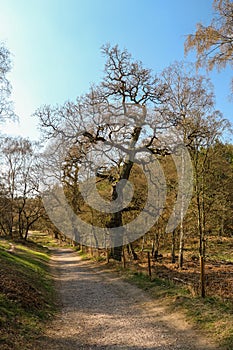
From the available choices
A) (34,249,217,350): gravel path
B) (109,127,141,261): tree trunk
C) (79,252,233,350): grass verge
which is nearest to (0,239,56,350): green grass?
(34,249,217,350): gravel path

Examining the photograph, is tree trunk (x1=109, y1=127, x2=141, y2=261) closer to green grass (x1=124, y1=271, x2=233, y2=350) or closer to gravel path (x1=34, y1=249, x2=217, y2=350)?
gravel path (x1=34, y1=249, x2=217, y2=350)

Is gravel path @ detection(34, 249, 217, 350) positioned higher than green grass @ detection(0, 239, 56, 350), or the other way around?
green grass @ detection(0, 239, 56, 350)

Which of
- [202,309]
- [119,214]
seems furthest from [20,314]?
[119,214]

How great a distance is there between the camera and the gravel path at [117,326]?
5.60 metres

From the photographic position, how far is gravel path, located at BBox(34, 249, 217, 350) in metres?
5.60

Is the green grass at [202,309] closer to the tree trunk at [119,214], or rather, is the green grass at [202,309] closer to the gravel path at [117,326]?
the gravel path at [117,326]

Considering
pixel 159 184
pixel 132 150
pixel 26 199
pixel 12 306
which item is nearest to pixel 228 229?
pixel 159 184

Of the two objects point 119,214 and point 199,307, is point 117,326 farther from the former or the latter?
point 119,214

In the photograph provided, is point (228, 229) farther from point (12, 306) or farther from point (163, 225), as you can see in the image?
point (12, 306)

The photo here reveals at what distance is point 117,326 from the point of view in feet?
22.3

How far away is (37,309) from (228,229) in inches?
731

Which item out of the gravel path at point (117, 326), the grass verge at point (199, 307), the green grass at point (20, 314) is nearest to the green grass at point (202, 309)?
the grass verge at point (199, 307)

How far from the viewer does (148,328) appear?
21.5 ft

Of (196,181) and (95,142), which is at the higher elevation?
(95,142)
